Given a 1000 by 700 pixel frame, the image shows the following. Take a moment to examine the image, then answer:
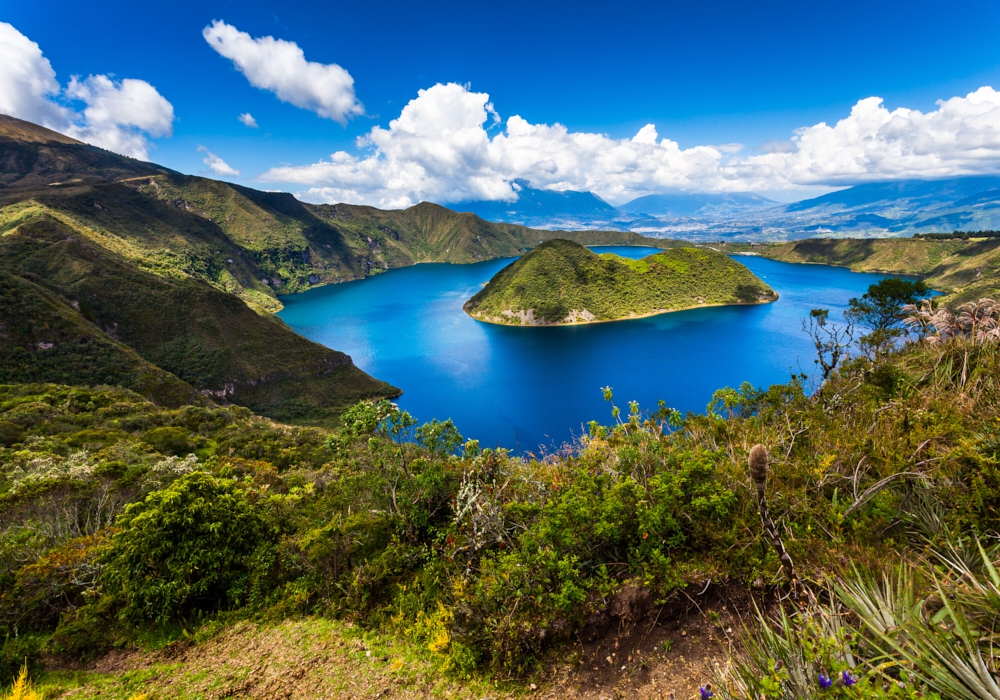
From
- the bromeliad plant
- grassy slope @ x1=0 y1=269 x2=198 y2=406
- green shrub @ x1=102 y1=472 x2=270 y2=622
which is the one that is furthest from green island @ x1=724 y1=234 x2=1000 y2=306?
grassy slope @ x1=0 y1=269 x2=198 y2=406

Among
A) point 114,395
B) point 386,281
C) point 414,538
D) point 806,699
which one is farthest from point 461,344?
point 386,281

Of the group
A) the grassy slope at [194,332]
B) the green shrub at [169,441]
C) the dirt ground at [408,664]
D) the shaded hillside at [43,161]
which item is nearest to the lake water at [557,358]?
the grassy slope at [194,332]

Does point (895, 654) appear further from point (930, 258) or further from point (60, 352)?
point (930, 258)

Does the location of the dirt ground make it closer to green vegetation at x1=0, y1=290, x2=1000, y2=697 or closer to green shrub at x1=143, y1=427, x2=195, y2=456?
green vegetation at x1=0, y1=290, x2=1000, y2=697

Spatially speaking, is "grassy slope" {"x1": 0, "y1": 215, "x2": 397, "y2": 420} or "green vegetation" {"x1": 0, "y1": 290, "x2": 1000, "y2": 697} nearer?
"green vegetation" {"x1": 0, "y1": 290, "x2": 1000, "y2": 697}

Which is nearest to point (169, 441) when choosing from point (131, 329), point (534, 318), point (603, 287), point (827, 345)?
point (827, 345)

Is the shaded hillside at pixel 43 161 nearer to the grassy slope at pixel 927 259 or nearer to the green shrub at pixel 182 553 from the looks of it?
the green shrub at pixel 182 553
